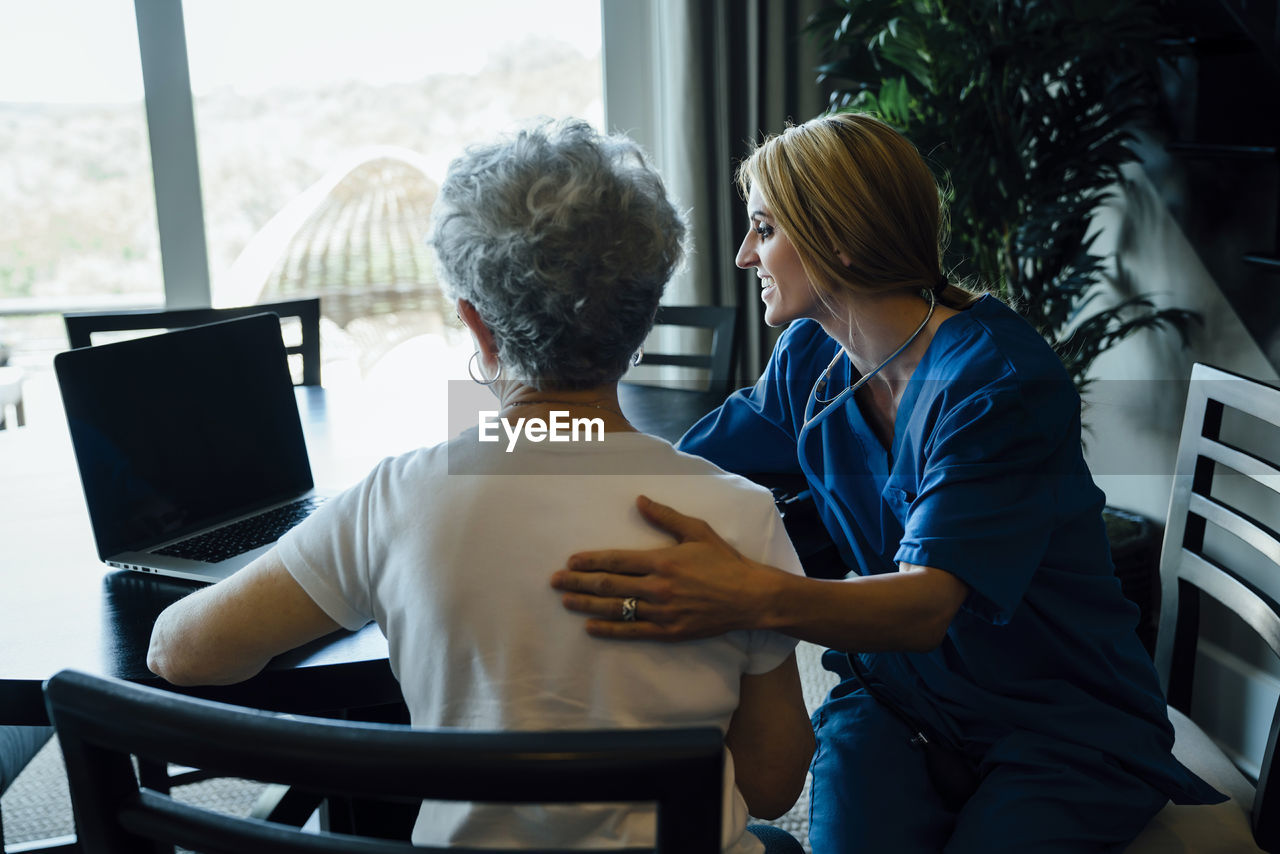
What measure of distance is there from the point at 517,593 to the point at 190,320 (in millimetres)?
1834

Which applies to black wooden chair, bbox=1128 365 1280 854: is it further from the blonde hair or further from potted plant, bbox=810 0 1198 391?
potted plant, bbox=810 0 1198 391

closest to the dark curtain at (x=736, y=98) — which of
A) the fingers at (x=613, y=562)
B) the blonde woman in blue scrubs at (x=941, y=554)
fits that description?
the blonde woman in blue scrubs at (x=941, y=554)

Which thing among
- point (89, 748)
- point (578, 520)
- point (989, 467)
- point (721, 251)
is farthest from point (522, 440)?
point (721, 251)

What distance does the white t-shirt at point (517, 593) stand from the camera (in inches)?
31.4

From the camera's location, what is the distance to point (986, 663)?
120 cm

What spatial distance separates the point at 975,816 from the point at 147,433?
991 mm

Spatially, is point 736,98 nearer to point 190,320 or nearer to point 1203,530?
point 190,320

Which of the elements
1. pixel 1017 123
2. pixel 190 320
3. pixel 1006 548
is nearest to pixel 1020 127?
pixel 1017 123

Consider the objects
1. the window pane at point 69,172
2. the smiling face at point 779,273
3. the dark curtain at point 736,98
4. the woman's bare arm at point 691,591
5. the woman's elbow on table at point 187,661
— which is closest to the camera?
the woman's bare arm at point 691,591

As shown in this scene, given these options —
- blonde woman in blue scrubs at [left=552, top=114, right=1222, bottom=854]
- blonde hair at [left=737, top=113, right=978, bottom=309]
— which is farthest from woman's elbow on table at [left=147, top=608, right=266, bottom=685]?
→ blonde hair at [left=737, top=113, right=978, bottom=309]

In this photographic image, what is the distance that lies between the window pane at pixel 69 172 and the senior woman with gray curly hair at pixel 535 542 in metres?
2.62

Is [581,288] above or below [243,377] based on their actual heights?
above

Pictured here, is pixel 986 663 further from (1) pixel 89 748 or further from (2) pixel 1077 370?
(2) pixel 1077 370
